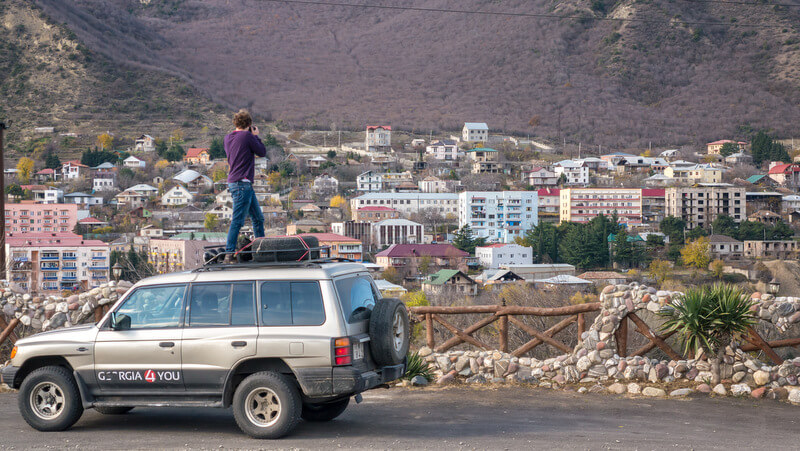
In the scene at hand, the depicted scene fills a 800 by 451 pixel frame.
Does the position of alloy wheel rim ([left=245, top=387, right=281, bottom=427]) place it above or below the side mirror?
below

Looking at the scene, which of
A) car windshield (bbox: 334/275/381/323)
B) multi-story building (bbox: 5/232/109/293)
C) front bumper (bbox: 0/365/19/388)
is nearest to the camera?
car windshield (bbox: 334/275/381/323)

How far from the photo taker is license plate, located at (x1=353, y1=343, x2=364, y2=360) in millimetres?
6813

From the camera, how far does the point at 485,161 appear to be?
12925 centimetres

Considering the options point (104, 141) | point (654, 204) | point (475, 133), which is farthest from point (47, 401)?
point (475, 133)

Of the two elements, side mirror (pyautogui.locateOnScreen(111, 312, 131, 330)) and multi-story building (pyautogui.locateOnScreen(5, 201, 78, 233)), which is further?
multi-story building (pyautogui.locateOnScreen(5, 201, 78, 233))

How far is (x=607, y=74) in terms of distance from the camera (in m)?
200

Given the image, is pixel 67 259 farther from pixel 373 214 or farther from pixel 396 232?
pixel 373 214

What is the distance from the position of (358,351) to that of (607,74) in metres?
203

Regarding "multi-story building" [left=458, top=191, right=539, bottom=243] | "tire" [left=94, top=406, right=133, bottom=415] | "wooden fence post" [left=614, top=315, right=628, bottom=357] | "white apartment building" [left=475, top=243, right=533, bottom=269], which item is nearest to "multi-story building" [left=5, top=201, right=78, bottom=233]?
"white apartment building" [left=475, top=243, right=533, bottom=269]

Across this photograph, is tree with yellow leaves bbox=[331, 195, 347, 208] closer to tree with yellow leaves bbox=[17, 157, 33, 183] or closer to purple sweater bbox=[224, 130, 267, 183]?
tree with yellow leaves bbox=[17, 157, 33, 183]

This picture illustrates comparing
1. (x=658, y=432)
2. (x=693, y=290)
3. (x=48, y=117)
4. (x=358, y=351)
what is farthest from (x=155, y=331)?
(x=48, y=117)

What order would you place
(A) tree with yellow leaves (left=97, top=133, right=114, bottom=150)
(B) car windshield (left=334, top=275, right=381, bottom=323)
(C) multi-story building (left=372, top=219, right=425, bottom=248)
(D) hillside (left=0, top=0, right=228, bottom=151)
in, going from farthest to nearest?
(D) hillside (left=0, top=0, right=228, bottom=151)
(A) tree with yellow leaves (left=97, top=133, right=114, bottom=150)
(C) multi-story building (left=372, top=219, right=425, bottom=248)
(B) car windshield (left=334, top=275, right=381, bottom=323)

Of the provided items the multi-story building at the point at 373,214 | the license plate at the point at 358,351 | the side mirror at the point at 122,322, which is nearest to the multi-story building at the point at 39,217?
the multi-story building at the point at 373,214

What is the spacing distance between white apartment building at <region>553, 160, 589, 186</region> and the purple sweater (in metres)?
111
